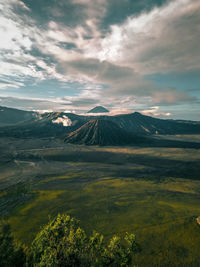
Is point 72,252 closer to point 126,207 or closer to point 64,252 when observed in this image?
point 64,252

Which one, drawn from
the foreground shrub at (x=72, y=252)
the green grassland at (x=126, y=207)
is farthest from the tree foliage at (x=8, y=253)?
the green grassland at (x=126, y=207)

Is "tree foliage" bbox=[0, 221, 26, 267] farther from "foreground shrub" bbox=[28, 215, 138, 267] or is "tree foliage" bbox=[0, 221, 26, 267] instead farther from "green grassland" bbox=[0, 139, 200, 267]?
"green grassland" bbox=[0, 139, 200, 267]

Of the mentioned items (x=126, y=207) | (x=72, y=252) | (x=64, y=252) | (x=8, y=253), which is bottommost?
(x=126, y=207)

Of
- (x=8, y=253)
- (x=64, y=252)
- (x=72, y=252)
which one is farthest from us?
(x=8, y=253)

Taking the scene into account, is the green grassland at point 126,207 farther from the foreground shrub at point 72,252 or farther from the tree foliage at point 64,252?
the tree foliage at point 64,252

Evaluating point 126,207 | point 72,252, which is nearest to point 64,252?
point 72,252

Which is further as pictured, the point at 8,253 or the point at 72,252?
the point at 8,253

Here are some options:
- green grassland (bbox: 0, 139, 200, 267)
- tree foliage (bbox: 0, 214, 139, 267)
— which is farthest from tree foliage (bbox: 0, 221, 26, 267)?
green grassland (bbox: 0, 139, 200, 267)

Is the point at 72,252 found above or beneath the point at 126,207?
above
